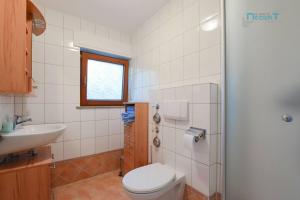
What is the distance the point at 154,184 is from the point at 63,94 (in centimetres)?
158

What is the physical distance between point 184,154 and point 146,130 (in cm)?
65

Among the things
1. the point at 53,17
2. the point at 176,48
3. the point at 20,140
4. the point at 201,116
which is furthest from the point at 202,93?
the point at 53,17

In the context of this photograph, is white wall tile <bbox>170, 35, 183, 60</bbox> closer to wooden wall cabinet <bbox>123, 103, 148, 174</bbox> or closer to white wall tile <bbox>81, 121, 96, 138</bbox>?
wooden wall cabinet <bbox>123, 103, 148, 174</bbox>

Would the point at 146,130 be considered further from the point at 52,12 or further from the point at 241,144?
the point at 52,12

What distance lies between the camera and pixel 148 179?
125cm

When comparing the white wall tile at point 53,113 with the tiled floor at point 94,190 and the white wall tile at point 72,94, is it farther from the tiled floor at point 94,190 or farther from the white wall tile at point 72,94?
the tiled floor at point 94,190

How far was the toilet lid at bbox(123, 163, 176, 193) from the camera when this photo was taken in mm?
1128

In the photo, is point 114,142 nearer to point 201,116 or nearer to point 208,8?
point 201,116

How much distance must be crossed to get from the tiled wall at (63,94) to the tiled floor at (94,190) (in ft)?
1.19

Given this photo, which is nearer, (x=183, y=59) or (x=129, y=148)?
(x=183, y=59)

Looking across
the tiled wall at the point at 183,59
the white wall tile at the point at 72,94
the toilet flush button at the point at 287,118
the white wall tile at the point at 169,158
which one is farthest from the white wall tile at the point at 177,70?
the white wall tile at the point at 72,94

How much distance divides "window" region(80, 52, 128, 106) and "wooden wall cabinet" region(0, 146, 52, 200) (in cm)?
108

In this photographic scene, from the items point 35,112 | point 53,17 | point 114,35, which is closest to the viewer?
point 35,112

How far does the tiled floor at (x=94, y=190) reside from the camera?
1.70 metres
